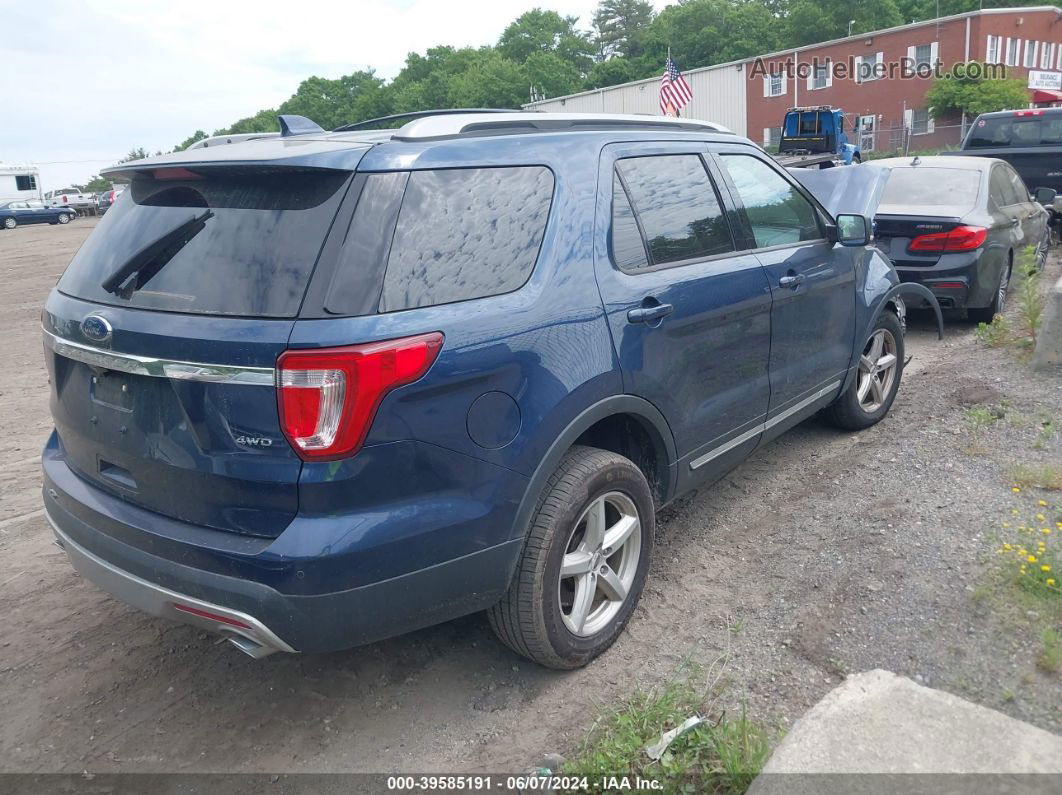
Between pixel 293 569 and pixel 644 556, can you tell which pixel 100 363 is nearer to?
pixel 293 569

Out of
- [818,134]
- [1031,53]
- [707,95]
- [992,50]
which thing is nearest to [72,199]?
[707,95]

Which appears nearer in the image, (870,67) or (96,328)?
(96,328)

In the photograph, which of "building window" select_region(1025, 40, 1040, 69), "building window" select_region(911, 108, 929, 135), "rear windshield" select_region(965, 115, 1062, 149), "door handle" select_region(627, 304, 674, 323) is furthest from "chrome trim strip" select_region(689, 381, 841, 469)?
"building window" select_region(1025, 40, 1040, 69)

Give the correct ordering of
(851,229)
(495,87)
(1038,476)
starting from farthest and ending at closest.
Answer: (495,87) → (851,229) → (1038,476)

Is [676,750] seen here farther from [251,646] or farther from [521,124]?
[521,124]

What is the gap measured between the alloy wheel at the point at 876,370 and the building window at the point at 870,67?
4341 cm

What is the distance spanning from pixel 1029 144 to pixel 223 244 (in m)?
14.0

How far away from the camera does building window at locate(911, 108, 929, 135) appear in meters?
41.6

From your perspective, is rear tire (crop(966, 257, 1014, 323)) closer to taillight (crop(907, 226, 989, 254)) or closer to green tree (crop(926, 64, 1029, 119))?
taillight (crop(907, 226, 989, 254))

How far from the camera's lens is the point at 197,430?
2.58 m

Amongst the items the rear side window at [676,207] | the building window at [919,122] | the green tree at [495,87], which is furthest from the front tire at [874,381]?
the green tree at [495,87]

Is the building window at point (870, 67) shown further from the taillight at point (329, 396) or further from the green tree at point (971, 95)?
the taillight at point (329, 396)

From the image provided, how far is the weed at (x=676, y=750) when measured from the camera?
2.53 m

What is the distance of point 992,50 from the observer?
40.4 m
